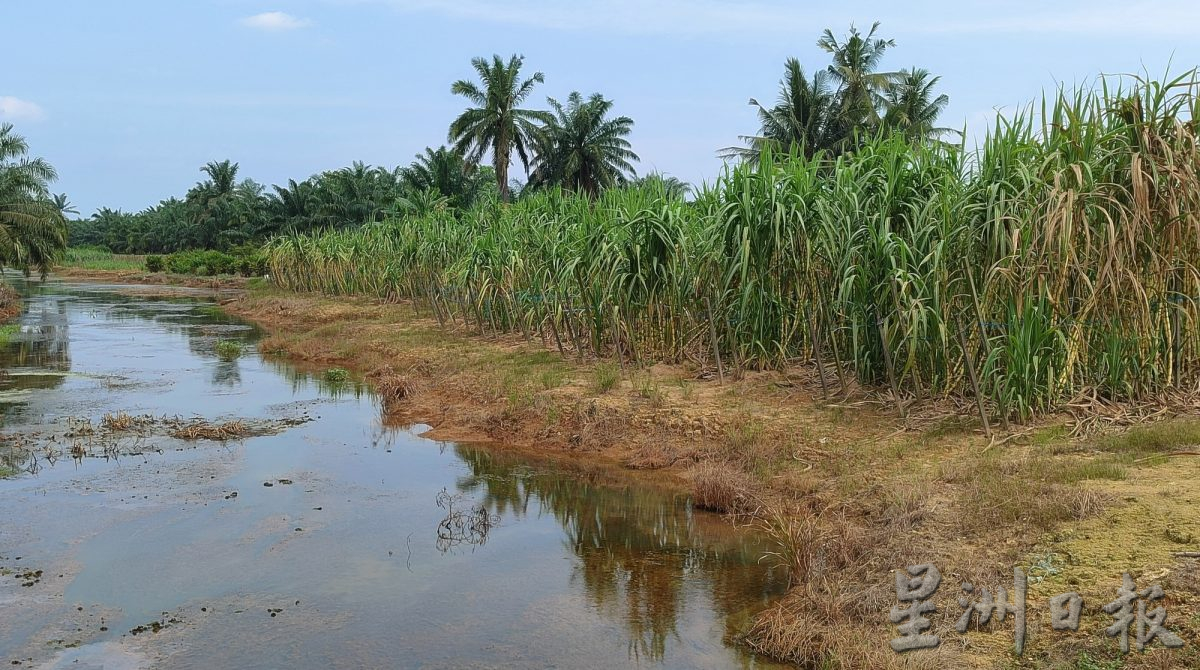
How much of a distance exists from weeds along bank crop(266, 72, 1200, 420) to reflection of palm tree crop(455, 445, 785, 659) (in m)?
2.00

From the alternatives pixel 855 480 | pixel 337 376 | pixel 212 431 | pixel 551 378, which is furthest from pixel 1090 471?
pixel 337 376

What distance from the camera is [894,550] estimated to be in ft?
16.1

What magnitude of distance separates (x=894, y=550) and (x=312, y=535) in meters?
3.93

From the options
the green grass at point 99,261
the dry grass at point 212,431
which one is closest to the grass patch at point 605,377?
the dry grass at point 212,431

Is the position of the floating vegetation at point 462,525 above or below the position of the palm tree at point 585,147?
below

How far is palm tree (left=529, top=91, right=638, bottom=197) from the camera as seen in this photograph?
39844 mm

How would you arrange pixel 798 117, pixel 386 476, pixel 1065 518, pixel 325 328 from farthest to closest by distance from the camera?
1. pixel 798 117
2. pixel 325 328
3. pixel 386 476
4. pixel 1065 518

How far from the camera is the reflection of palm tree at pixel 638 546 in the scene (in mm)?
5227

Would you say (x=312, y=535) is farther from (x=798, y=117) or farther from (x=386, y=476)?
(x=798, y=117)

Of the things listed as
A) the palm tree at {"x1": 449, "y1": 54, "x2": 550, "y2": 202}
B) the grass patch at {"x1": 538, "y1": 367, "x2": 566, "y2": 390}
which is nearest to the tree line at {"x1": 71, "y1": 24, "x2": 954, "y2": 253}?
the palm tree at {"x1": 449, "y1": 54, "x2": 550, "y2": 202}

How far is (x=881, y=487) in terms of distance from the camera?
606 cm

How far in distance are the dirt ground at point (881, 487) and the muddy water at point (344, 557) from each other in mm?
411

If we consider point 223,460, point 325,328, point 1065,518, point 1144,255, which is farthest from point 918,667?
point 325,328

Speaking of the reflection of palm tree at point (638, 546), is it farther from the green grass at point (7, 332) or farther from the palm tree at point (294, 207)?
the palm tree at point (294, 207)
